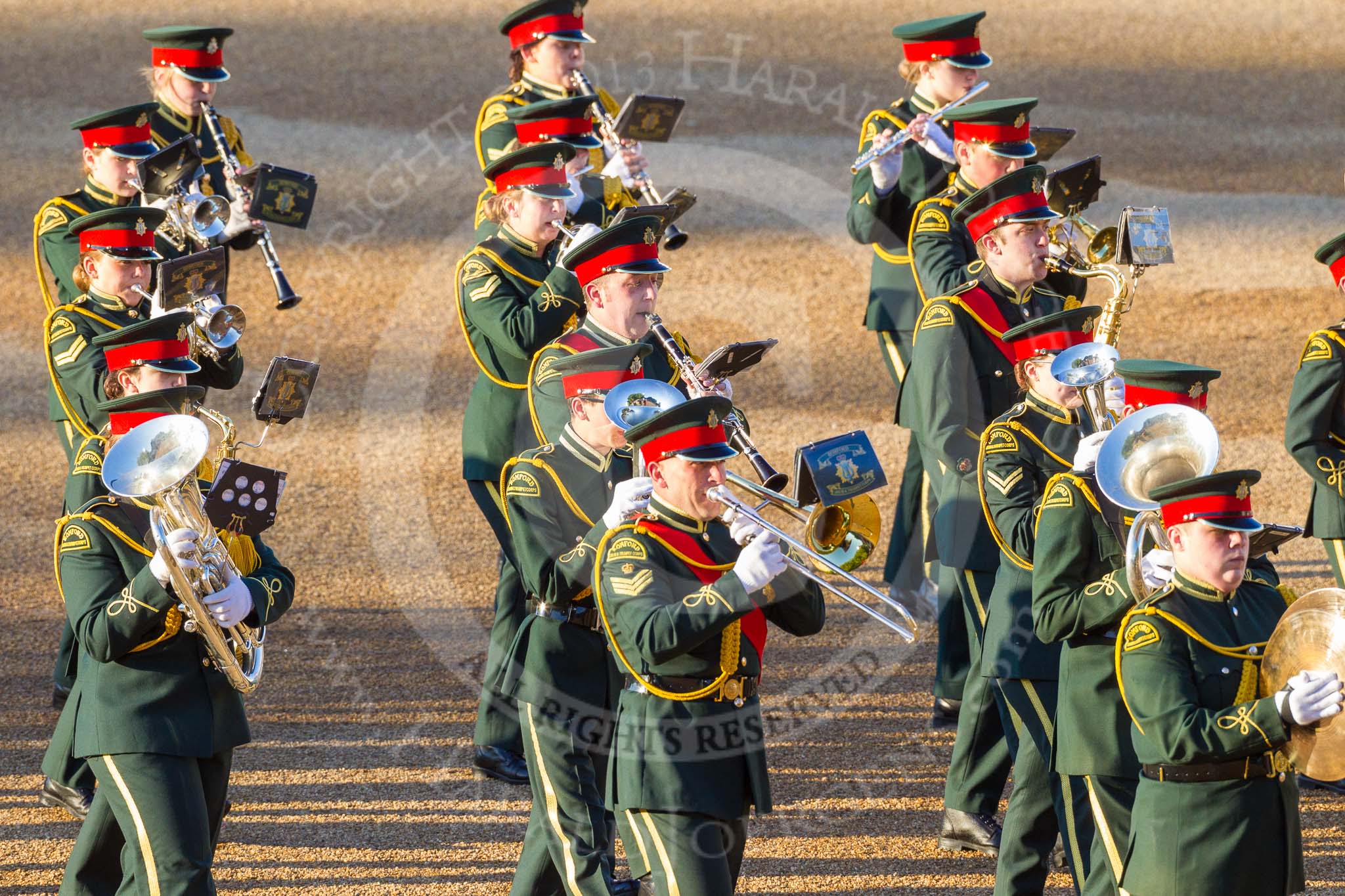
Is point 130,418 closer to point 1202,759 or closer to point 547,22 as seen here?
point 1202,759

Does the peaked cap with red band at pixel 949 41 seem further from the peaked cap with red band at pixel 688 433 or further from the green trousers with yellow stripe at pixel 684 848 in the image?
the green trousers with yellow stripe at pixel 684 848

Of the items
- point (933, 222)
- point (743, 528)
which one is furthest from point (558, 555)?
point (933, 222)

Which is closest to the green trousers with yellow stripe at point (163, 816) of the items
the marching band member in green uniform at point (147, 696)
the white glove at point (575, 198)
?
the marching band member in green uniform at point (147, 696)

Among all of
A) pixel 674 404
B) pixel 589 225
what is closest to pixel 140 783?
pixel 674 404

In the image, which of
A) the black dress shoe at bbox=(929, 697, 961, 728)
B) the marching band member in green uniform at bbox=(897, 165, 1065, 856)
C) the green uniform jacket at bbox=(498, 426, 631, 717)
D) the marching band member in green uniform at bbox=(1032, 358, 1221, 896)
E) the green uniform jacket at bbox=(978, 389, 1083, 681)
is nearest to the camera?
the marching band member in green uniform at bbox=(1032, 358, 1221, 896)

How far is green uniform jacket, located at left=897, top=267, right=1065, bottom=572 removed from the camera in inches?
256

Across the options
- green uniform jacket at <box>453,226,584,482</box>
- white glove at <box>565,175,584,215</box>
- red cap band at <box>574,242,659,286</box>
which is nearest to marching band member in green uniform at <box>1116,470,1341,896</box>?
red cap band at <box>574,242,659,286</box>

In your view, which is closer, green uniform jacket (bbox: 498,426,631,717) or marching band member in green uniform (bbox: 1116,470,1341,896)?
marching band member in green uniform (bbox: 1116,470,1341,896)

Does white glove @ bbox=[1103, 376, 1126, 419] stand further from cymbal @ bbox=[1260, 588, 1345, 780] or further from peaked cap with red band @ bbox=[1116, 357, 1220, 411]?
cymbal @ bbox=[1260, 588, 1345, 780]

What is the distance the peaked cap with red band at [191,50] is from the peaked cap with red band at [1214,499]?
5.54 meters

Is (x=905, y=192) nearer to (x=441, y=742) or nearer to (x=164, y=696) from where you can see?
(x=441, y=742)

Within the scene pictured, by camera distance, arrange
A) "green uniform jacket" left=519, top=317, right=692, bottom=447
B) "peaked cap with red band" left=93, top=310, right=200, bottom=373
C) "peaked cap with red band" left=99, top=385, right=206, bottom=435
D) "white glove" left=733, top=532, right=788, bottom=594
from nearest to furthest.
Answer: "white glove" left=733, top=532, right=788, bottom=594 < "peaked cap with red band" left=99, top=385, right=206, bottom=435 < "peaked cap with red band" left=93, top=310, right=200, bottom=373 < "green uniform jacket" left=519, top=317, right=692, bottom=447

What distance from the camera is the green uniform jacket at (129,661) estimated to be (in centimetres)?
486

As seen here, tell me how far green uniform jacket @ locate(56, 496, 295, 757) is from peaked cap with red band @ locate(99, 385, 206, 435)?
21cm
